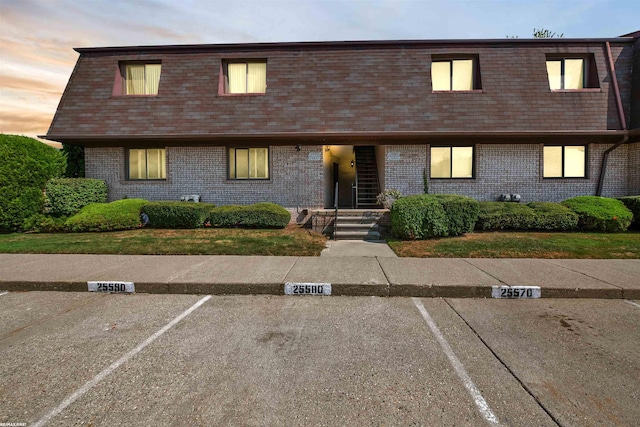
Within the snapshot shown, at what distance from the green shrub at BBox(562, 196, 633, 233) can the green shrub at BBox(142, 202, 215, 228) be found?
1269 centimetres

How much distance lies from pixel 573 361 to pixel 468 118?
10.7 metres

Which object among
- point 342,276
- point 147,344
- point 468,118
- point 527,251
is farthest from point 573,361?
point 468,118

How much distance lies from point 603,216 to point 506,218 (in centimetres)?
295

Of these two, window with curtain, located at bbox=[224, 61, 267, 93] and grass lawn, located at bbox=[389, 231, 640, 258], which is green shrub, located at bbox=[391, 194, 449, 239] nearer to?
grass lawn, located at bbox=[389, 231, 640, 258]

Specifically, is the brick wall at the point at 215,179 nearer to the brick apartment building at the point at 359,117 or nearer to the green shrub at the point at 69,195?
the brick apartment building at the point at 359,117

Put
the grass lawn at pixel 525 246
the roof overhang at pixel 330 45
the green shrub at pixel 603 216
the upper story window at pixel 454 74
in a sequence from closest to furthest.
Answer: the grass lawn at pixel 525 246 → the green shrub at pixel 603 216 → the roof overhang at pixel 330 45 → the upper story window at pixel 454 74

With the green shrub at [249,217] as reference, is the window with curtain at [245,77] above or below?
above

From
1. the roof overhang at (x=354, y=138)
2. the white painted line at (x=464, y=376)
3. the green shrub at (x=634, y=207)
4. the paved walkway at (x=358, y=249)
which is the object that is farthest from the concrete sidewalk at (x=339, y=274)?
the roof overhang at (x=354, y=138)

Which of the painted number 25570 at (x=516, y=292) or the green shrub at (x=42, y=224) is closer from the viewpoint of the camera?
the painted number 25570 at (x=516, y=292)

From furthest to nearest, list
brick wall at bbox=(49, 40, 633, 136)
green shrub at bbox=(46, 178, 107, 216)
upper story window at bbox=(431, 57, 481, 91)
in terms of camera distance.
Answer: upper story window at bbox=(431, 57, 481, 91) < brick wall at bbox=(49, 40, 633, 136) < green shrub at bbox=(46, 178, 107, 216)

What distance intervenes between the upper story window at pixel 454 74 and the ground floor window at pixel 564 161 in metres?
4.15

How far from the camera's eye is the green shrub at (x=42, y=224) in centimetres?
1066

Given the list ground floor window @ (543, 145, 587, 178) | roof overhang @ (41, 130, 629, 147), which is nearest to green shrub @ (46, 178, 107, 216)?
roof overhang @ (41, 130, 629, 147)

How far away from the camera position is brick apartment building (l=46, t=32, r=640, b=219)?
1187cm
